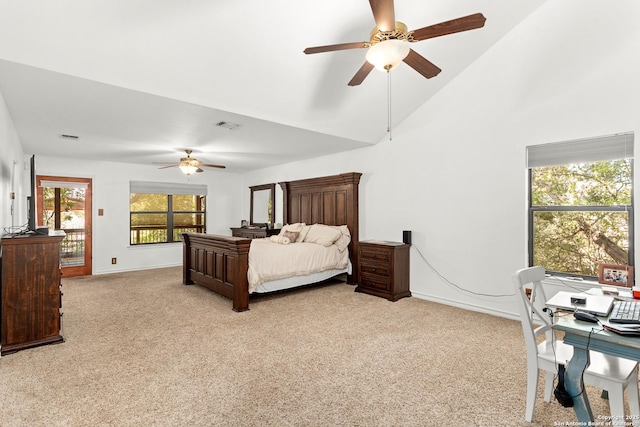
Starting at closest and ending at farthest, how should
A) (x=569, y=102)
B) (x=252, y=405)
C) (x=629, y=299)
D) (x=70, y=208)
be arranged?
(x=629, y=299) < (x=252, y=405) < (x=569, y=102) < (x=70, y=208)

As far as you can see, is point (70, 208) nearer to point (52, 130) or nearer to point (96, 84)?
point (52, 130)

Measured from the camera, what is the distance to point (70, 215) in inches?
251

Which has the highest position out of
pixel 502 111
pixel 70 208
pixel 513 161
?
pixel 502 111

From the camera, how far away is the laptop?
1.67m

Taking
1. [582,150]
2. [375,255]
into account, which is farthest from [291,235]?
[582,150]

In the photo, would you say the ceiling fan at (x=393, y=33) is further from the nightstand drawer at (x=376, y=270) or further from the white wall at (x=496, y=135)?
the nightstand drawer at (x=376, y=270)

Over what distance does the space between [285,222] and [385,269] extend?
2.84 metres

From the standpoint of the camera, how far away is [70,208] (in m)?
6.36

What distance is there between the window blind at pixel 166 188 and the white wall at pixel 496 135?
14.9ft

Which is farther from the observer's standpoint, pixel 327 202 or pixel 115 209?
pixel 115 209

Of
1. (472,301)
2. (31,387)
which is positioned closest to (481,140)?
(472,301)

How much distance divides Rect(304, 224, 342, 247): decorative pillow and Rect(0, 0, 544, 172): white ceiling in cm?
153

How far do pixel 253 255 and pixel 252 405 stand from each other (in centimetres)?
238

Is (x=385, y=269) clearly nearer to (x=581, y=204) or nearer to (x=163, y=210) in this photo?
(x=581, y=204)
